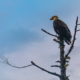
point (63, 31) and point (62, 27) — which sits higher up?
point (62, 27)

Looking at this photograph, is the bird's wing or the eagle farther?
the bird's wing

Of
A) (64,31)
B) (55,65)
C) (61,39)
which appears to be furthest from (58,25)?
(55,65)

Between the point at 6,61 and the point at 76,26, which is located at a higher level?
the point at 76,26

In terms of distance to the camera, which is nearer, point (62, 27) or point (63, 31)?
point (63, 31)

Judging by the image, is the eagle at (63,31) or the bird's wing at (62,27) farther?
the bird's wing at (62,27)

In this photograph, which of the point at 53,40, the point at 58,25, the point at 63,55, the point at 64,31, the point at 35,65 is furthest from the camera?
the point at 58,25

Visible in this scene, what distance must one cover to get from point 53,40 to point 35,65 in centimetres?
154

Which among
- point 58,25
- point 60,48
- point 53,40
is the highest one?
point 58,25

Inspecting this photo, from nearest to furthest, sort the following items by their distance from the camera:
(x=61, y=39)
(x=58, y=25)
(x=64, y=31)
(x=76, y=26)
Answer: (x=76, y=26), (x=61, y=39), (x=64, y=31), (x=58, y=25)

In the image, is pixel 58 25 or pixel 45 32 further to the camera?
pixel 58 25

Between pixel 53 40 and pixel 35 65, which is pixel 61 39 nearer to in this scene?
pixel 53 40

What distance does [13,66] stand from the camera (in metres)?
5.30

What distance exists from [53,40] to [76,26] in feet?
5.88

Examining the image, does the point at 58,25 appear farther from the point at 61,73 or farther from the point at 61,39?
the point at 61,73
